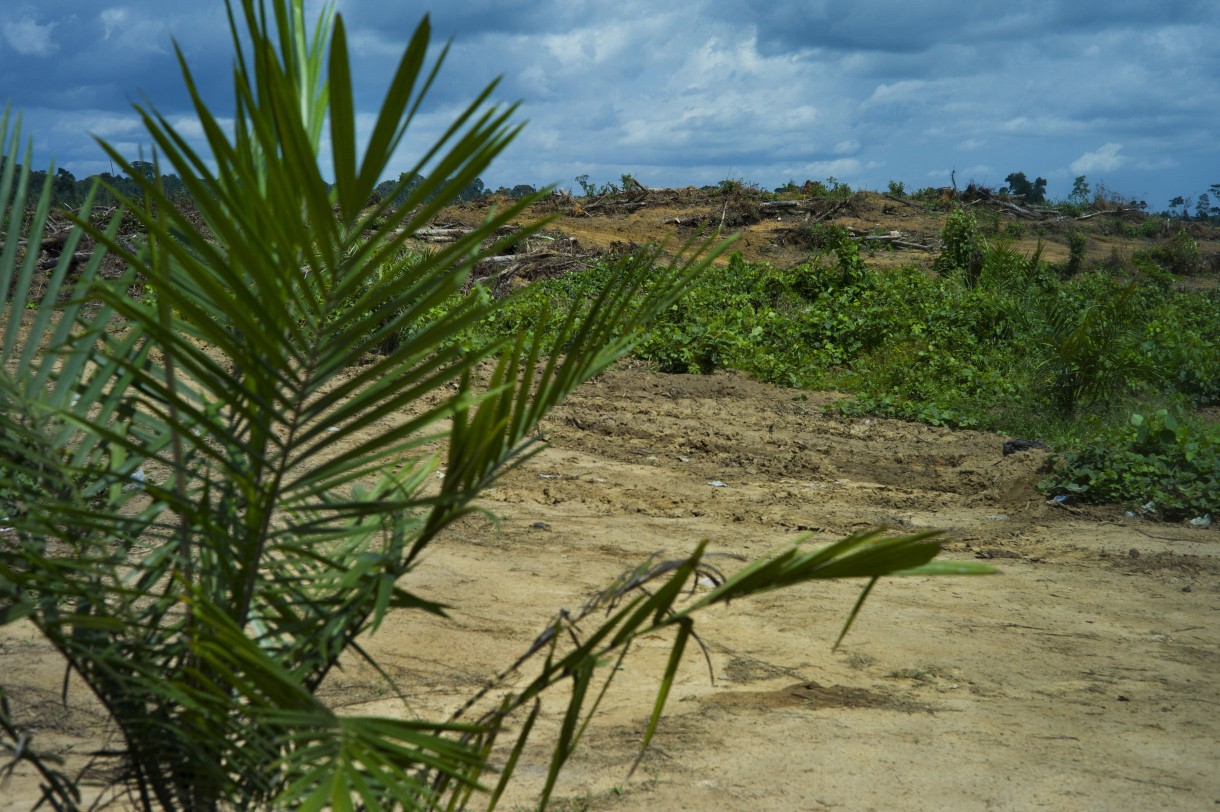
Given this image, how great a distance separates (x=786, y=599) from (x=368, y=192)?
13.0 feet

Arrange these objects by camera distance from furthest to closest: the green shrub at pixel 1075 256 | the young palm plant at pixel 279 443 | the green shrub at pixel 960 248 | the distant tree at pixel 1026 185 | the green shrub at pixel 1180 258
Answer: the distant tree at pixel 1026 185
the green shrub at pixel 1180 258
the green shrub at pixel 1075 256
the green shrub at pixel 960 248
the young palm plant at pixel 279 443

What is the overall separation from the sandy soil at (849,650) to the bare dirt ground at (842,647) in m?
0.01

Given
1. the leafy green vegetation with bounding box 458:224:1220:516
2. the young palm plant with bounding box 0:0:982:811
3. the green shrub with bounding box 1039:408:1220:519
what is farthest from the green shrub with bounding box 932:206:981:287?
the young palm plant with bounding box 0:0:982:811

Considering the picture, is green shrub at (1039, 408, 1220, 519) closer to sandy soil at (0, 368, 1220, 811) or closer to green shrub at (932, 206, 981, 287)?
sandy soil at (0, 368, 1220, 811)

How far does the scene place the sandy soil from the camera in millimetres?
3033

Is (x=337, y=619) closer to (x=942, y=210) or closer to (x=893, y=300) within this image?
(x=893, y=300)

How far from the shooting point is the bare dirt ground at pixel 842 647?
3029mm

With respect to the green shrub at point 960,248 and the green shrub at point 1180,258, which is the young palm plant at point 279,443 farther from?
the green shrub at point 1180,258

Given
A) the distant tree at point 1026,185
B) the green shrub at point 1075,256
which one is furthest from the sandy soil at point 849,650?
the distant tree at point 1026,185

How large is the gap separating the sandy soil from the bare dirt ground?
0.01 m

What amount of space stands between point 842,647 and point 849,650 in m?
0.05

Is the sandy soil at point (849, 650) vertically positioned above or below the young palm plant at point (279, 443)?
below

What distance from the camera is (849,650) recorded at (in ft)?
13.7

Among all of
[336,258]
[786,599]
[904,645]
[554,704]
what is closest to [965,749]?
[904,645]
